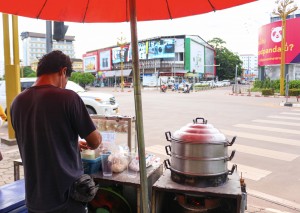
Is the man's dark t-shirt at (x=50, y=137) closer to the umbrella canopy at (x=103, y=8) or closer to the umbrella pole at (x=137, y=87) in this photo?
the umbrella pole at (x=137, y=87)

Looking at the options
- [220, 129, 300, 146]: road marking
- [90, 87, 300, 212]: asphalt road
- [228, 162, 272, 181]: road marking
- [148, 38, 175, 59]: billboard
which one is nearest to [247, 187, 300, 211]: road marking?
[90, 87, 300, 212]: asphalt road

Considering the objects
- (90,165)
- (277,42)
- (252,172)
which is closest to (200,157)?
(90,165)

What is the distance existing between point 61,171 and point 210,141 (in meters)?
1.05

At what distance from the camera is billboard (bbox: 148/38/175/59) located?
2153 inches

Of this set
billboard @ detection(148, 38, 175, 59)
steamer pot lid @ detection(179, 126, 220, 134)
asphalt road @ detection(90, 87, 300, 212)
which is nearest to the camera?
steamer pot lid @ detection(179, 126, 220, 134)

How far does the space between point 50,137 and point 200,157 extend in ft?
3.44

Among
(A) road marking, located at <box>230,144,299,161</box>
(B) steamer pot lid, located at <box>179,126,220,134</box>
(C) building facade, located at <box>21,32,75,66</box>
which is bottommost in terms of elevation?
(A) road marking, located at <box>230,144,299,161</box>

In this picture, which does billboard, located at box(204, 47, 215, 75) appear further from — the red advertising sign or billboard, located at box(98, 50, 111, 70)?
the red advertising sign

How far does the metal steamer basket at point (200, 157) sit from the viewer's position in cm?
220

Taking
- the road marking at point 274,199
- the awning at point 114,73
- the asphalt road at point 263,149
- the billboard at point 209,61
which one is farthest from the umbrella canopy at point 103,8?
the billboard at point 209,61

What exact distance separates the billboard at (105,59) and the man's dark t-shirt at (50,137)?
6972 centimetres

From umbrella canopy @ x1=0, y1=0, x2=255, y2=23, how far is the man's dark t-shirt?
2.46 ft

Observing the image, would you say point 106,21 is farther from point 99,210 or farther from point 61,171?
point 99,210

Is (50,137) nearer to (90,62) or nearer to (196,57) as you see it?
(196,57)
